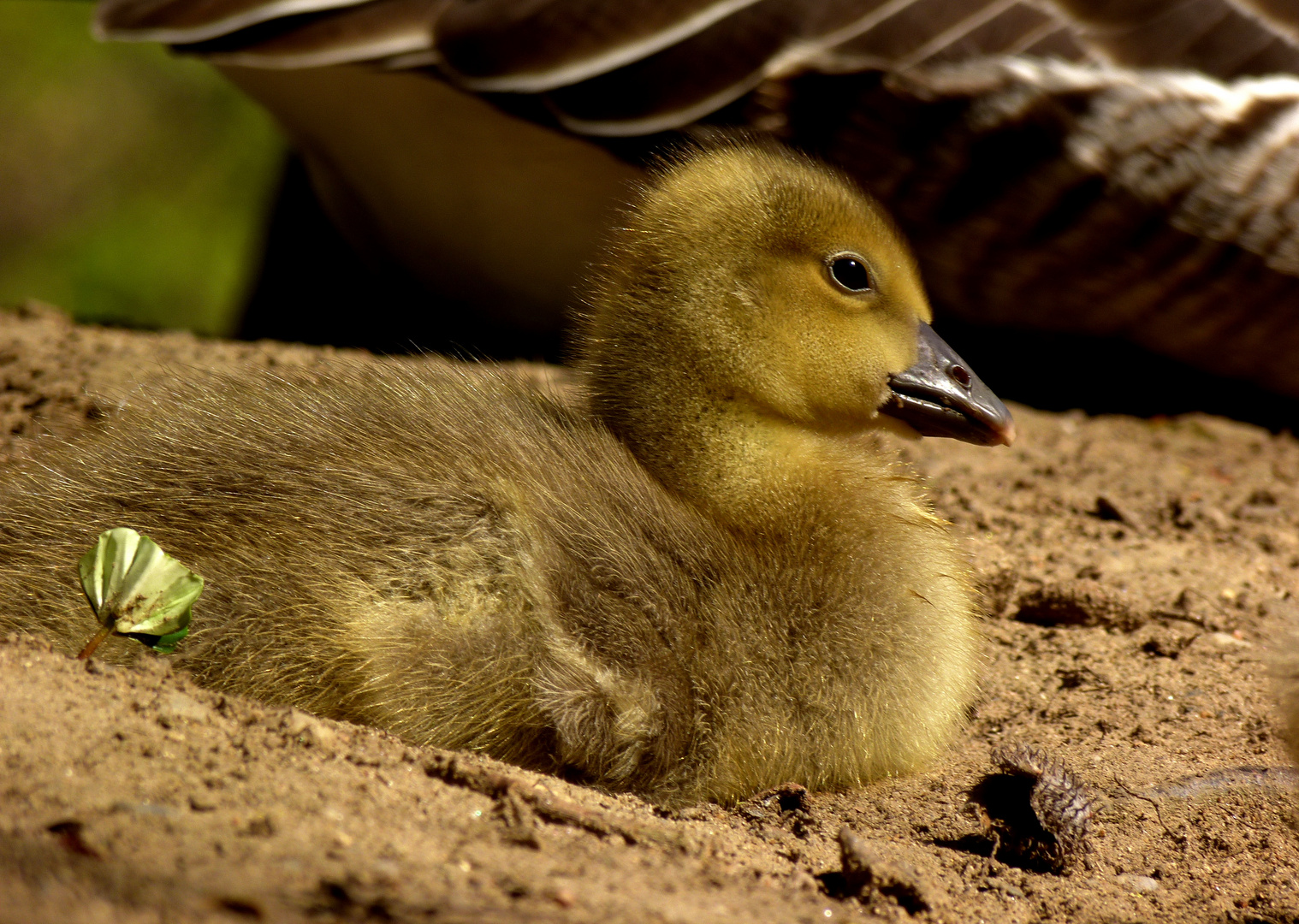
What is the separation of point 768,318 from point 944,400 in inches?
13.6

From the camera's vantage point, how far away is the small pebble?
1.85 meters

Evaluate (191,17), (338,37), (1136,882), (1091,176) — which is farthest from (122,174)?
(1136,882)

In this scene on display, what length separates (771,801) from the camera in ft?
6.51

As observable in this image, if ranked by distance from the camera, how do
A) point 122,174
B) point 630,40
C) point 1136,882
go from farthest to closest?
1. point 122,174
2. point 630,40
3. point 1136,882

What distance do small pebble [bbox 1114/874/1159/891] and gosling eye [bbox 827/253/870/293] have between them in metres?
0.99

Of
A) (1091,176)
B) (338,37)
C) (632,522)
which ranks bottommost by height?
(632,522)

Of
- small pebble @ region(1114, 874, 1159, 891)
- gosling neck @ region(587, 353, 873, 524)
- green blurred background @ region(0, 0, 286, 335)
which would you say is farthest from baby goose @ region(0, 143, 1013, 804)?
green blurred background @ region(0, 0, 286, 335)

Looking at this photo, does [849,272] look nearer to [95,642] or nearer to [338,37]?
[95,642]

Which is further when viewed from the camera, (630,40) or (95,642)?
(630,40)

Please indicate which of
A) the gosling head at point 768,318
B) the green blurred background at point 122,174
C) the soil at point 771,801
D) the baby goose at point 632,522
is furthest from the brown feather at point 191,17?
the green blurred background at point 122,174

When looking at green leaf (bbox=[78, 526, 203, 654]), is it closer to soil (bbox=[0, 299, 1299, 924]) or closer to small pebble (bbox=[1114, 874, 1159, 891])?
soil (bbox=[0, 299, 1299, 924])

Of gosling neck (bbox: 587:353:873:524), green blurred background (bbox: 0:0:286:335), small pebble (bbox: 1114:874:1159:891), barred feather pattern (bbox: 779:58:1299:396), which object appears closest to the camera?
small pebble (bbox: 1114:874:1159:891)

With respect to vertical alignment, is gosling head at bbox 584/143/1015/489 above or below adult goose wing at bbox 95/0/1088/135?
below

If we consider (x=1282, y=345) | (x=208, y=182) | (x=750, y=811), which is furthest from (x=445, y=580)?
(x=208, y=182)
